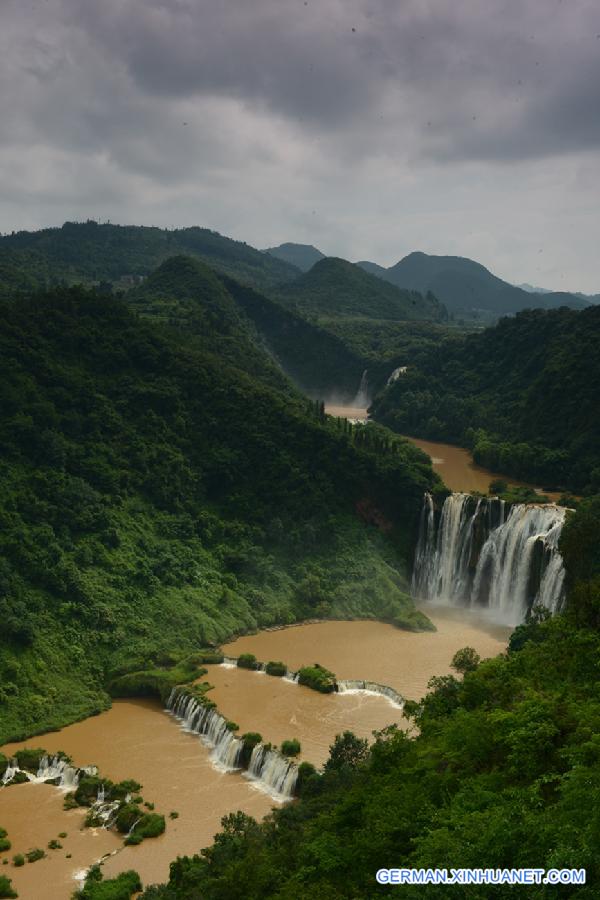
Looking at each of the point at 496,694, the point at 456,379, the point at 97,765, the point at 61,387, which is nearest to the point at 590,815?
the point at 496,694

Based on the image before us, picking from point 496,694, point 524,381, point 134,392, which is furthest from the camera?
point 524,381

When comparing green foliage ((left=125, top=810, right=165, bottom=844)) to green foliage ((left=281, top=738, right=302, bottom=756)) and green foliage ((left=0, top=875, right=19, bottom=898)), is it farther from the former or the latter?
green foliage ((left=281, top=738, right=302, bottom=756))

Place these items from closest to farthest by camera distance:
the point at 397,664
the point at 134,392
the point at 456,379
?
the point at 397,664
the point at 134,392
the point at 456,379

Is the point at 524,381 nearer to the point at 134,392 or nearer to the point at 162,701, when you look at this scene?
the point at 134,392

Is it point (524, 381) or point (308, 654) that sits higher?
point (524, 381)

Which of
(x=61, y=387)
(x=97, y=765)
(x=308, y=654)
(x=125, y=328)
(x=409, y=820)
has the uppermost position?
(x=125, y=328)

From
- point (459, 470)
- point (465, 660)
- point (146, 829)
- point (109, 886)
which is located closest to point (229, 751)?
point (146, 829)

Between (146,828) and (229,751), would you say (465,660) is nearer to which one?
(229,751)
